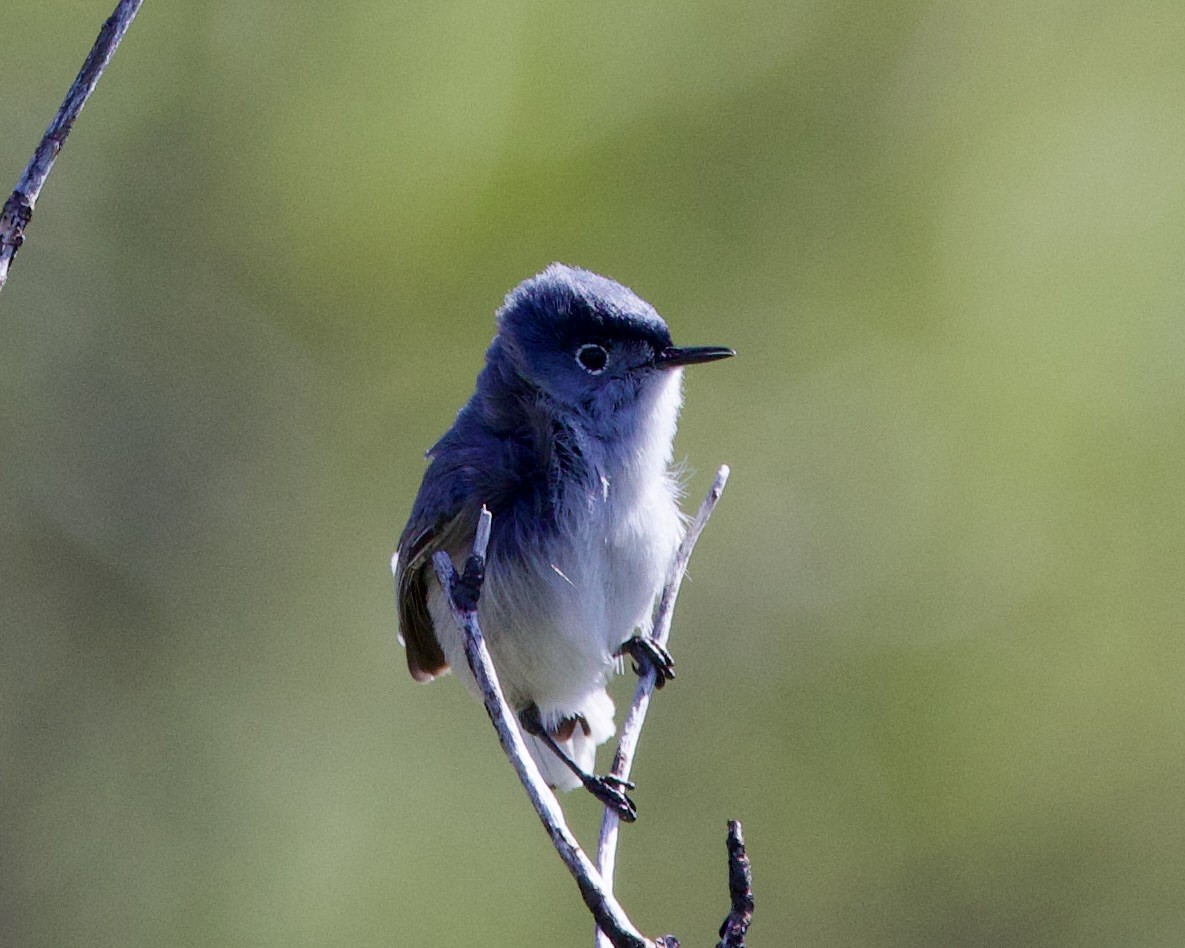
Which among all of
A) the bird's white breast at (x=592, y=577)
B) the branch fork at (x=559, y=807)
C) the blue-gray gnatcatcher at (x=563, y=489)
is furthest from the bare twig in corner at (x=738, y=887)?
the bird's white breast at (x=592, y=577)

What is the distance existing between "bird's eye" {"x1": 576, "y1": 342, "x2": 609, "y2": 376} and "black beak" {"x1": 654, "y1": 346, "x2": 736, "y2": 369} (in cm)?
11

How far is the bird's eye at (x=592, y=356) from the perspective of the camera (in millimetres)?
3129

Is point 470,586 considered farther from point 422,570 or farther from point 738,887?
point 422,570

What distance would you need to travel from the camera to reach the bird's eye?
3.13 meters

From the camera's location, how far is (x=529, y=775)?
1.89 metres

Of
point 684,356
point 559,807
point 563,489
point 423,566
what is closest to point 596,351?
point 684,356

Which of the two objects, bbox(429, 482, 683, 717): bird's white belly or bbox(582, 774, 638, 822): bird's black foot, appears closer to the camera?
bbox(582, 774, 638, 822): bird's black foot

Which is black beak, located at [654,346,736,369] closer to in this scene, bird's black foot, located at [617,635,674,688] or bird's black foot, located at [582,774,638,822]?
bird's black foot, located at [617,635,674,688]

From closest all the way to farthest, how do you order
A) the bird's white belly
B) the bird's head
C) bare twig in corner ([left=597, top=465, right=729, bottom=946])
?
1. bare twig in corner ([left=597, top=465, right=729, bottom=946])
2. the bird's white belly
3. the bird's head

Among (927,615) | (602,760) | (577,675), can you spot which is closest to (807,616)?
(927,615)

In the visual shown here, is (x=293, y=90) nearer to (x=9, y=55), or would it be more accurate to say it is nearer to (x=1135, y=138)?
(x=9, y=55)

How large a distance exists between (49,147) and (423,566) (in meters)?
1.66

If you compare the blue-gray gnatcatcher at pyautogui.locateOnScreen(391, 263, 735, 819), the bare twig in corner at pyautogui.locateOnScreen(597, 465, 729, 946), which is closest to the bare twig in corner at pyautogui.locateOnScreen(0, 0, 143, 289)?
the bare twig in corner at pyautogui.locateOnScreen(597, 465, 729, 946)

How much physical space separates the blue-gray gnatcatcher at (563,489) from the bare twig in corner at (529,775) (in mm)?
828
